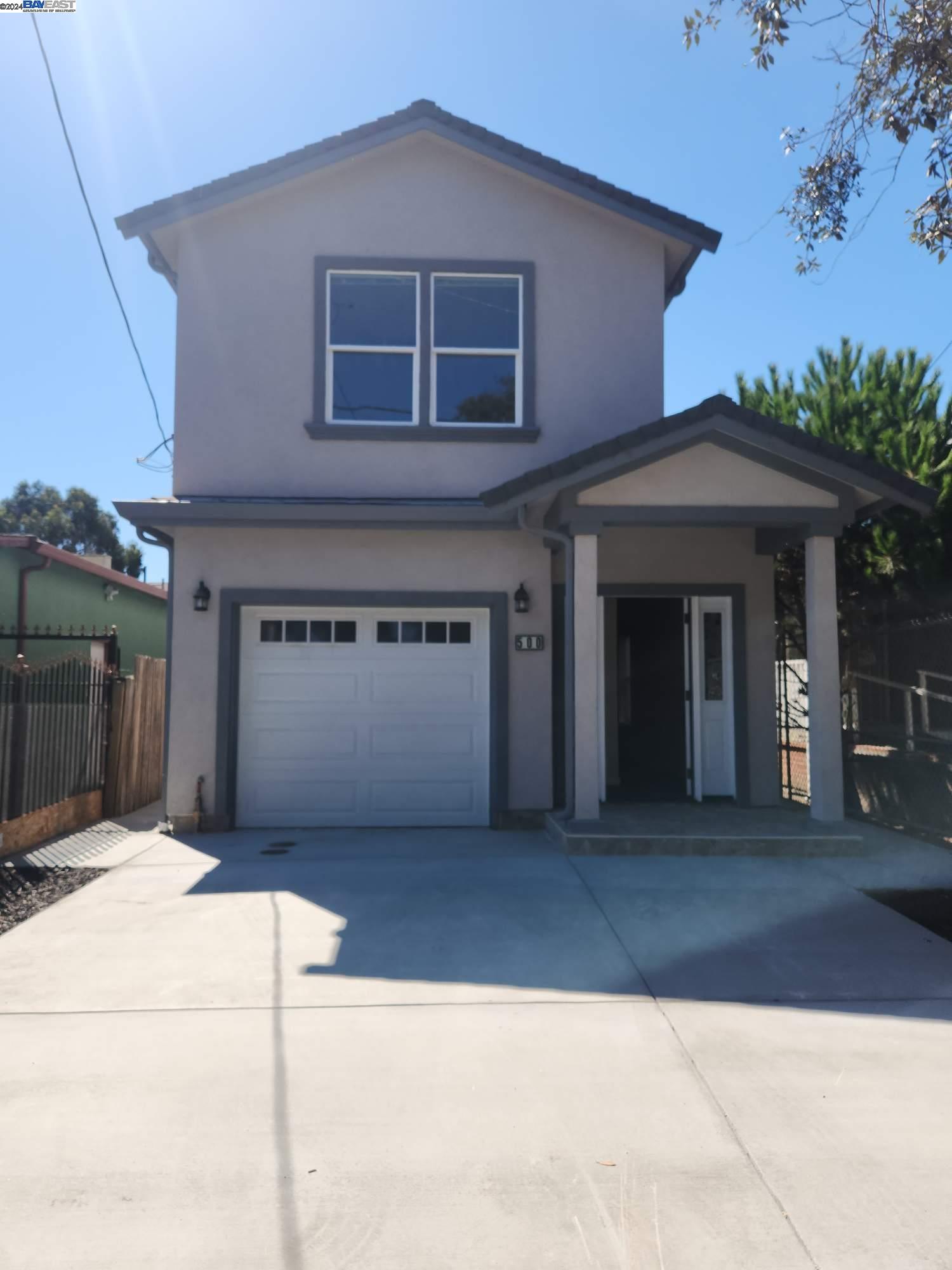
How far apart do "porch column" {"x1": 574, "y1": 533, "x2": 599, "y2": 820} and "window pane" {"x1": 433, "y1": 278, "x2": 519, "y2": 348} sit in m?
3.04

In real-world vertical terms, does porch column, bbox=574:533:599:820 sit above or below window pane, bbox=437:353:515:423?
below

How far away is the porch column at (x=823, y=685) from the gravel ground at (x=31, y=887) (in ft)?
20.8

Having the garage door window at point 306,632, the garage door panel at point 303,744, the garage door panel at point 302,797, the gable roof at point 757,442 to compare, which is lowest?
the garage door panel at point 302,797

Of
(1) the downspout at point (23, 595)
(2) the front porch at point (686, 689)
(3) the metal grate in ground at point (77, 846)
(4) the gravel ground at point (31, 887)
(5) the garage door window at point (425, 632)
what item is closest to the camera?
(4) the gravel ground at point (31, 887)

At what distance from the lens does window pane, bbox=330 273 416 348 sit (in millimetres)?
10734

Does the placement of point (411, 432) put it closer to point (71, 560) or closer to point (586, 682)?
point (586, 682)

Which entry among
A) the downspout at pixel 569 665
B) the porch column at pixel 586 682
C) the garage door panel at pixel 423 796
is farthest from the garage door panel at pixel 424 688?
the porch column at pixel 586 682

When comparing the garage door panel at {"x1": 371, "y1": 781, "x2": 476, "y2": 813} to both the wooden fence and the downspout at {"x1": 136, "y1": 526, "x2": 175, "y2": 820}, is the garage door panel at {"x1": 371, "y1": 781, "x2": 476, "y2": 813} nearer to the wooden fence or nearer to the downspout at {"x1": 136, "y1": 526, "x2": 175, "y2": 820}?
the downspout at {"x1": 136, "y1": 526, "x2": 175, "y2": 820}

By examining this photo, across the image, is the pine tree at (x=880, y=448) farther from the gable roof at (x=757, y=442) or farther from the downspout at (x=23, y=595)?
the downspout at (x=23, y=595)

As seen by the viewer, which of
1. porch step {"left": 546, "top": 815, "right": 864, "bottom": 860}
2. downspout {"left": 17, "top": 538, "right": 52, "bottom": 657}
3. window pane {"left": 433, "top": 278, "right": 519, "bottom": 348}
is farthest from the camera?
downspout {"left": 17, "top": 538, "right": 52, "bottom": 657}

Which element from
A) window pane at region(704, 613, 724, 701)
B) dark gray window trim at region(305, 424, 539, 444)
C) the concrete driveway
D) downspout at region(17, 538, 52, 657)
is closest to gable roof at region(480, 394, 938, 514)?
dark gray window trim at region(305, 424, 539, 444)

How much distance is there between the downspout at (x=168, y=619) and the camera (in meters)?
10.1

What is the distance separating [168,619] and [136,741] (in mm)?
3022

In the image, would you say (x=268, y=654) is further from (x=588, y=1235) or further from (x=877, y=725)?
(x=588, y=1235)
